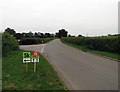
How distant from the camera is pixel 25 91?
29.4 ft

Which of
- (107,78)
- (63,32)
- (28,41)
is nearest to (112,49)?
(107,78)

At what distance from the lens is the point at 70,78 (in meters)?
12.3

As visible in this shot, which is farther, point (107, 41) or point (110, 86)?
point (107, 41)

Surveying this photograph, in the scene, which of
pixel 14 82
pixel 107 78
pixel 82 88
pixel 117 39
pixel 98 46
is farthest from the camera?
pixel 98 46

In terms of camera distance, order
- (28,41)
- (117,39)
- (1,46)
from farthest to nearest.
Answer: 1. (28,41)
2. (117,39)
3. (1,46)

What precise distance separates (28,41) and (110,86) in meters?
75.2

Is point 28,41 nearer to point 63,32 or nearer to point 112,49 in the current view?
point 112,49

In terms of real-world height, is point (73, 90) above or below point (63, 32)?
below

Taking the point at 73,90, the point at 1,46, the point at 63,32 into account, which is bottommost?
the point at 73,90

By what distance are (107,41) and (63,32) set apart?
156251 mm

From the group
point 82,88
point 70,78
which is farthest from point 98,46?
point 82,88

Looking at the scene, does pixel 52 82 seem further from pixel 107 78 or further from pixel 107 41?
pixel 107 41

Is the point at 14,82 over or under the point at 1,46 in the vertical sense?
under

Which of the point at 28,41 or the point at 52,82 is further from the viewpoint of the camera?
the point at 28,41
